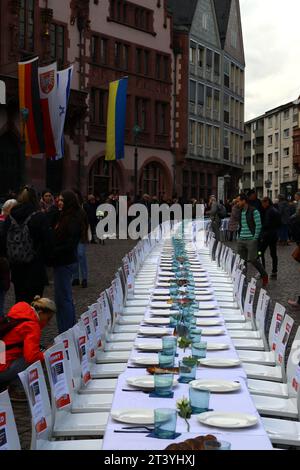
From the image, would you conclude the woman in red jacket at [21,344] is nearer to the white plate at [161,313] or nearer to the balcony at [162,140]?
the white plate at [161,313]

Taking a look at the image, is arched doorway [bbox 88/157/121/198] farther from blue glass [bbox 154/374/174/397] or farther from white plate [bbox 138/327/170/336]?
blue glass [bbox 154/374/174/397]

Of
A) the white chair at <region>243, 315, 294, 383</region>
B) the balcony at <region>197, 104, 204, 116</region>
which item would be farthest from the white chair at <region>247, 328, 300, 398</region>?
the balcony at <region>197, 104, 204, 116</region>

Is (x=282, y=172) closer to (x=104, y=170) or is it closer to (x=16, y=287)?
(x=104, y=170)

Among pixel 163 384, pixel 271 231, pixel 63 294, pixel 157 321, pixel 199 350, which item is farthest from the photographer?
pixel 271 231

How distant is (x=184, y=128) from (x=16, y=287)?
43.3 m

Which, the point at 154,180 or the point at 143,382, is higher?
the point at 154,180

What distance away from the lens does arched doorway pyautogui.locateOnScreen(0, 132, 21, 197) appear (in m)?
34.4

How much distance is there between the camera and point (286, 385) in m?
6.25

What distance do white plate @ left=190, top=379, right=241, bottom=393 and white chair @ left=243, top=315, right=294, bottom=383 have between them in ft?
5.38

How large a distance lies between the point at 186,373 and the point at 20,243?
152 inches

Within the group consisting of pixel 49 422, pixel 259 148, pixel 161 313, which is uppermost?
pixel 259 148

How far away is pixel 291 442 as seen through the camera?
15.5ft

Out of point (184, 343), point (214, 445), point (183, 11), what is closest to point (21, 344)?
point (184, 343)

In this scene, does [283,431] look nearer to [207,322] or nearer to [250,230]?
[207,322]
